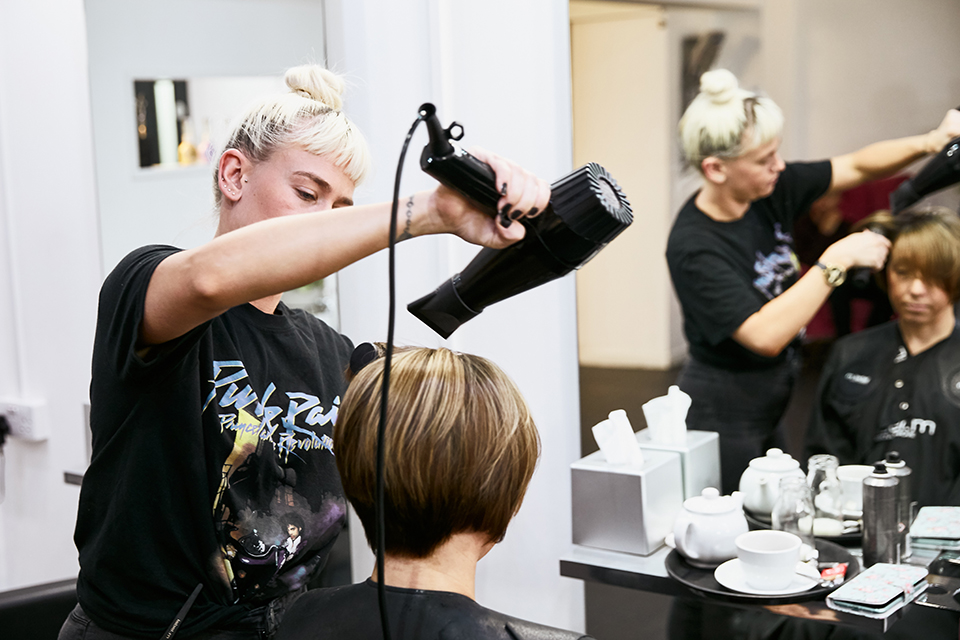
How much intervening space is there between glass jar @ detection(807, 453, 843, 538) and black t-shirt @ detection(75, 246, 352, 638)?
3.47ft

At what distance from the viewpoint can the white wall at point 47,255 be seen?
2.62 metres

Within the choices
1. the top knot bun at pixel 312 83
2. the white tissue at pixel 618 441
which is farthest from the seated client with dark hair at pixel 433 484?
the white tissue at pixel 618 441

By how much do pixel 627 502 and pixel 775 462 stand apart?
325 millimetres

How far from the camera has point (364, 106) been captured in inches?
86.6

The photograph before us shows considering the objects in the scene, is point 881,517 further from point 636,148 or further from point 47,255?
point 47,255

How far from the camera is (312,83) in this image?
1440mm

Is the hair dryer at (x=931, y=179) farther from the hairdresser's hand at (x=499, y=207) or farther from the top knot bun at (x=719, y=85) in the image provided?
the hairdresser's hand at (x=499, y=207)

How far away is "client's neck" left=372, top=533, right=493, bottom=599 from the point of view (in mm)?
1059

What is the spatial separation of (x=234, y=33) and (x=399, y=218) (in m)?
1.79

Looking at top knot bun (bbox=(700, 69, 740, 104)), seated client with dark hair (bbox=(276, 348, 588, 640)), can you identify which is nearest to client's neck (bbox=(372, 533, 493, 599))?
seated client with dark hair (bbox=(276, 348, 588, 640))

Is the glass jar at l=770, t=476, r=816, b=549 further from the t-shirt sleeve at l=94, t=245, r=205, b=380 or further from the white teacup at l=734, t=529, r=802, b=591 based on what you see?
the t-shirt sleeve at l=94, t=245, r=205, b=380

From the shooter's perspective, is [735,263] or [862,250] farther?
[735,263]

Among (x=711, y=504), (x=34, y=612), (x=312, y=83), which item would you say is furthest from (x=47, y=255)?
(x=711, y=504)

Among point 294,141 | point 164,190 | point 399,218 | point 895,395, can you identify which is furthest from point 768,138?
point 164,190
